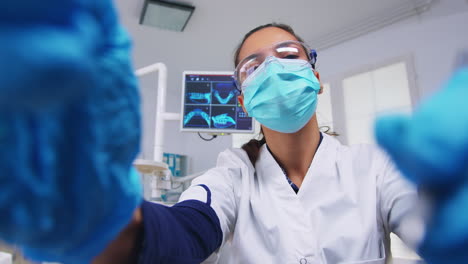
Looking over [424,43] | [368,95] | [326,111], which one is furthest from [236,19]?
[424,43]

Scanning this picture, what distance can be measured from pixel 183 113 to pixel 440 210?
5.81ft

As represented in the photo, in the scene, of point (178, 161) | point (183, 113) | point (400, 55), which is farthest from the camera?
point (178, 161)

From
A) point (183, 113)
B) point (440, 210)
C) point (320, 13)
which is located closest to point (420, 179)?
point (440, 210)

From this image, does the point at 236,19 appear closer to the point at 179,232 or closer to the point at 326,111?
the point at 326,111

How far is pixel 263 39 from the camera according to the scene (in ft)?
3.69

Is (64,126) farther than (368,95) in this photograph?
No

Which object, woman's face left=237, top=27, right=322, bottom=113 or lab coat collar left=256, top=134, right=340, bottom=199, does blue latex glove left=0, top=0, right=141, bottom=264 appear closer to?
lab coat collar left=256, top=134, right=340, bottom=199

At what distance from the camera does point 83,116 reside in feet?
0.92

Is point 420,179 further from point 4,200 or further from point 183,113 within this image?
point 183,113

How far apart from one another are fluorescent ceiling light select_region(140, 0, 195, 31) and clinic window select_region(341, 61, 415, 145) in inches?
68.8

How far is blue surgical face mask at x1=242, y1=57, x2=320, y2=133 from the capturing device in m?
0.86

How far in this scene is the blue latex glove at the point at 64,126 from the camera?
23cm

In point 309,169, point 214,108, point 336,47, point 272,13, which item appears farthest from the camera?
point 336,47

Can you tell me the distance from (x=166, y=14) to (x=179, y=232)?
2506 millimetres
